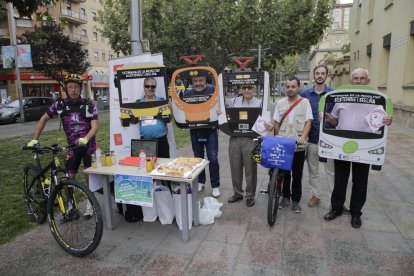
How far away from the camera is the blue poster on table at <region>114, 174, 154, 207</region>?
3.47 meters

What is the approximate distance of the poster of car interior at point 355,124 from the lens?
Result: 11.2 feet

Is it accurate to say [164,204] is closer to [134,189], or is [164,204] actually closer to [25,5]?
[134,189]

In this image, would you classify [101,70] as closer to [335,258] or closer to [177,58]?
[177,58]

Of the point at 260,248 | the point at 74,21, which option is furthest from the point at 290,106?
the point at 74,21

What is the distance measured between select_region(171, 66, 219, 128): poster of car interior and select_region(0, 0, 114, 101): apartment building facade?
2917 centimetres

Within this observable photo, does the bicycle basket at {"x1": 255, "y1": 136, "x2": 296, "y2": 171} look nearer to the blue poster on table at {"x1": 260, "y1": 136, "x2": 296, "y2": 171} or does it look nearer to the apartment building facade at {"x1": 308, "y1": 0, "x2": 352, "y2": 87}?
the blue poster on table at {"x1": 260, "y1": 136, "x2": 296, "y2": 171}

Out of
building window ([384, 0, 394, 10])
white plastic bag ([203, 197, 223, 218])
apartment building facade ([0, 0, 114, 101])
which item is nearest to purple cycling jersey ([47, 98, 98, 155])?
white plastic bag ([203, 197, 223, 218])

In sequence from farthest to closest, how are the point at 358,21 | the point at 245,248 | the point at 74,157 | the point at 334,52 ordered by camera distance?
the point at 334,52, the point at 358,21, the point at 74,157, the point at 245,248

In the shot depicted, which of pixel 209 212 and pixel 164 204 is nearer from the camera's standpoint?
pixel 164 204

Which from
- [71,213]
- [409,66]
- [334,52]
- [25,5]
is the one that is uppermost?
[334,52]

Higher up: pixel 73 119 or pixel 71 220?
pixel 73 119

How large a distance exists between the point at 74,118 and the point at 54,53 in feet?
67.8

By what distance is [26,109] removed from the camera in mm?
18484

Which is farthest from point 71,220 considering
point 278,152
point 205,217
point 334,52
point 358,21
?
point 334,52
